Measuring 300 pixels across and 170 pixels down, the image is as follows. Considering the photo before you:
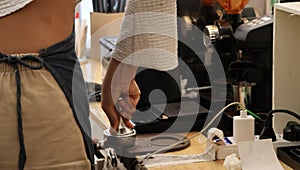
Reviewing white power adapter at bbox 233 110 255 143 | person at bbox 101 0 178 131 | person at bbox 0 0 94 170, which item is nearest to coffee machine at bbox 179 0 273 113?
white power adapter at bbox 233 110 255 143

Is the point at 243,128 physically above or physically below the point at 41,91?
below

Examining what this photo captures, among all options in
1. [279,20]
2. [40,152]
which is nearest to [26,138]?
[40,152]

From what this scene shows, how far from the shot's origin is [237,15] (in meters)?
1.93

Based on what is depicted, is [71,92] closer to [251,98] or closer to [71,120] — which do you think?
[71,120]

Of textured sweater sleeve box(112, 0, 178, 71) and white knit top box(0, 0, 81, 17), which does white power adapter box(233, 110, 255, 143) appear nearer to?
textured sweater sleeve box(112, 0, 178, 71)

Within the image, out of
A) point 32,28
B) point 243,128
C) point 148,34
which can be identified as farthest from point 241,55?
point 32,28

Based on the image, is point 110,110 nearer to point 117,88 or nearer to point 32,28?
point 117,88

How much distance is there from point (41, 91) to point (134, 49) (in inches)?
15.3

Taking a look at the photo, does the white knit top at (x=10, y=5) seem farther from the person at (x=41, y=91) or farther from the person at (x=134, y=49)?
the person at (x=134, y=49)

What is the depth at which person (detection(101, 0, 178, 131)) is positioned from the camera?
1.42 metres

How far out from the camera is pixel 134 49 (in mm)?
1459

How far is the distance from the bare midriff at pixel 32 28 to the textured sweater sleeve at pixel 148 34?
28 centimetres

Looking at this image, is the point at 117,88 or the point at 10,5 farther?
the point at 117,88

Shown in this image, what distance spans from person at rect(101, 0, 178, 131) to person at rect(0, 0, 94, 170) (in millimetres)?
231
